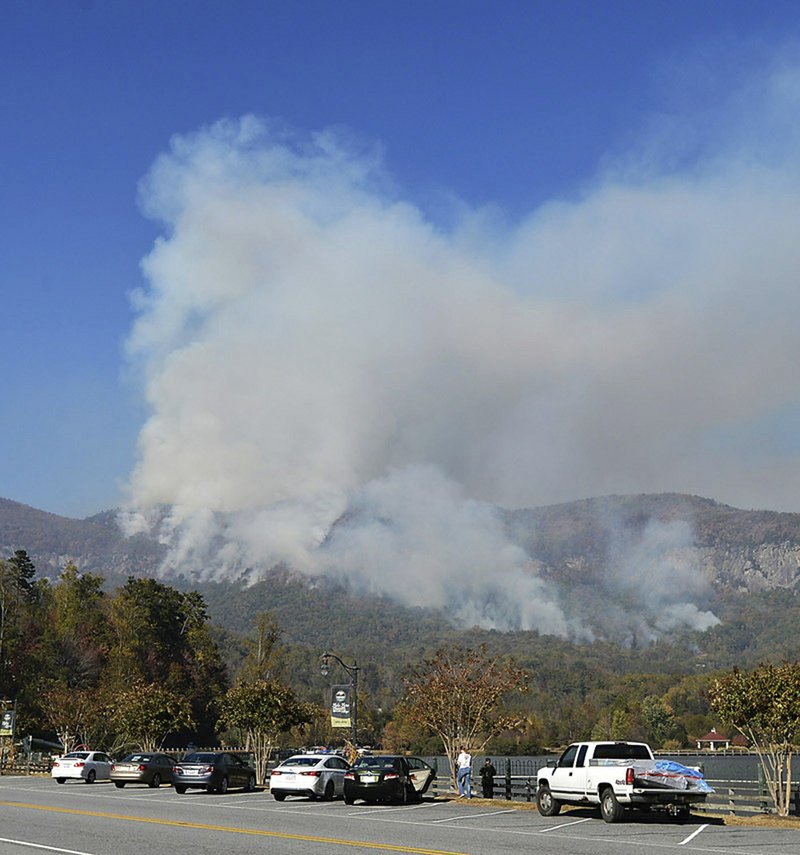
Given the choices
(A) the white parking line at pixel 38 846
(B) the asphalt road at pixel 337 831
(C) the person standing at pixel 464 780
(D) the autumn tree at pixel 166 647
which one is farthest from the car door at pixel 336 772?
(D) the autumn tree at pixel 166 647

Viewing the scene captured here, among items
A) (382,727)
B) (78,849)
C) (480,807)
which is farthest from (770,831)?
(382,727)

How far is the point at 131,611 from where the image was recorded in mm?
120688

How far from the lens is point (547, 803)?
29.8 meters

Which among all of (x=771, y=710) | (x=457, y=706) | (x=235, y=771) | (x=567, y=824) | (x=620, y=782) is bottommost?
(x=235, y=771)

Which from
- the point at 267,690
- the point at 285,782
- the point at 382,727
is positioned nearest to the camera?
the point at 285,782

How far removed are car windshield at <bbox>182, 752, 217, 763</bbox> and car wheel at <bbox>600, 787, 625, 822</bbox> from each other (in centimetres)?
1823

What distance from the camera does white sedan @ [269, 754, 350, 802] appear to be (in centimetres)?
3544

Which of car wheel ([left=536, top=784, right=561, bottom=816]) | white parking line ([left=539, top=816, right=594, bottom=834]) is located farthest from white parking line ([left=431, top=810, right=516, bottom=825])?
white parking line ([left=539, top=816, right=594, bottom=834])

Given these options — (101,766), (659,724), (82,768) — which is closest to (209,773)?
(82,768)

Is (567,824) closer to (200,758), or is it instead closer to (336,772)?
(336,772)

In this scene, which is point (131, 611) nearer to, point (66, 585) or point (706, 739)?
point (66, 585)

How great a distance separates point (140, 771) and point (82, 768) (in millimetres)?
6547

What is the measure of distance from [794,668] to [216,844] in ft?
65.3

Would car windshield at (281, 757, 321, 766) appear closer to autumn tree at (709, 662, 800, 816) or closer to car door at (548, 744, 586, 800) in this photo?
car door at (548, 744, 586, 800)
